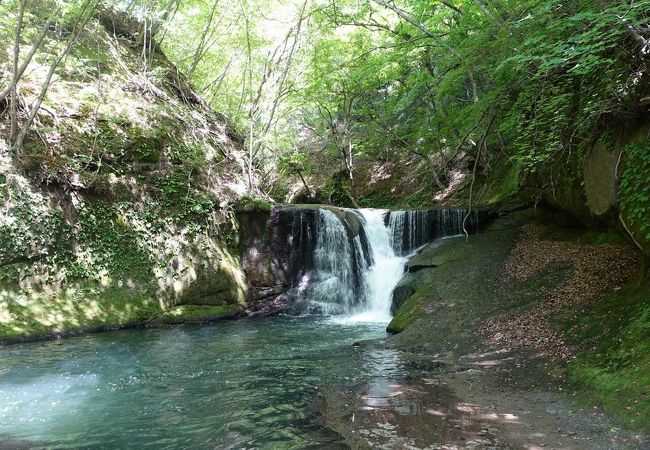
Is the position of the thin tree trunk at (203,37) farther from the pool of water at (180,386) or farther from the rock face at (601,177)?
the rock face at (601,177)

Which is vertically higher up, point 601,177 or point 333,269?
point 601,177

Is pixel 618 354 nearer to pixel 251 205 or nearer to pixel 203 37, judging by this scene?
pixel 251 205

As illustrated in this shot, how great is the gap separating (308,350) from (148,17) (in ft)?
42.3

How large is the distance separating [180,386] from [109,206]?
6.53 meters

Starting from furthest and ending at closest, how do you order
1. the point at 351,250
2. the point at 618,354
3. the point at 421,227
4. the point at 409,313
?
the point at 351,250
the point at 421,227
the point at 409,313
the point at 618,354

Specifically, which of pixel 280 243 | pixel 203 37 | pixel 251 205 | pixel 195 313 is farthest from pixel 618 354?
pixel 203 37

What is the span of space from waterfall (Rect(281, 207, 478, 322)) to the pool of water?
2909 mm

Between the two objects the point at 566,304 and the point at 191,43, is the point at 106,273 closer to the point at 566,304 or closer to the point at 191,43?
the point at 566,304

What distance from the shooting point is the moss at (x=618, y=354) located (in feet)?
14.0

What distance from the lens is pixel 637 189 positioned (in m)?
5.63

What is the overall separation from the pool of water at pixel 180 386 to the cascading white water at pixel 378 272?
2087 mm

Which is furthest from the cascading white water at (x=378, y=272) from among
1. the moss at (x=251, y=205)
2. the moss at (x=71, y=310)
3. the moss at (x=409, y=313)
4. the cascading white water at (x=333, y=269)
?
the moss at (x=71, y=310)

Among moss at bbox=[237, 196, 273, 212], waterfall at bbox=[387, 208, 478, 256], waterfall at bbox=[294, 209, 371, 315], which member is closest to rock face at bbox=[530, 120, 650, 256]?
waterfall at bbox=[387, 208, 478, 256]

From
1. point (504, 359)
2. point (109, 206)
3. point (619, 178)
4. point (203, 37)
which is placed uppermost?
point (203, 37)
